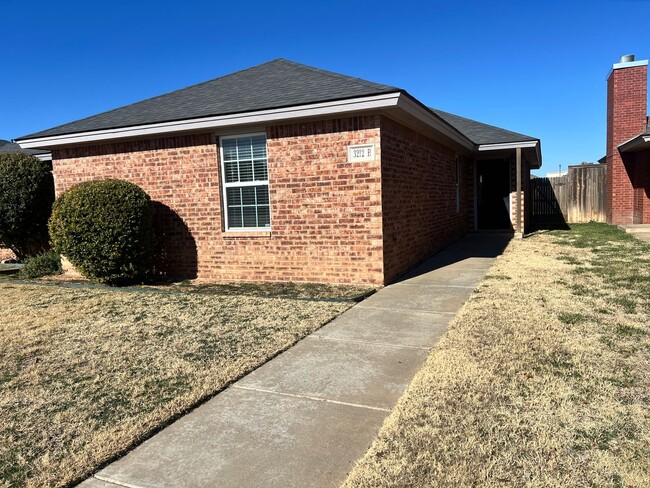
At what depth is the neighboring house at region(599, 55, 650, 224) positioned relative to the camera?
15.9 metres

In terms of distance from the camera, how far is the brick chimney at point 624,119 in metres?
16.0

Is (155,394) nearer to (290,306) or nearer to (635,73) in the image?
(290,306)

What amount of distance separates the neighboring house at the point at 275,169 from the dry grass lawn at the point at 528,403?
2447 millimetres

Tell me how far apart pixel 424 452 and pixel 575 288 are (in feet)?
17.1

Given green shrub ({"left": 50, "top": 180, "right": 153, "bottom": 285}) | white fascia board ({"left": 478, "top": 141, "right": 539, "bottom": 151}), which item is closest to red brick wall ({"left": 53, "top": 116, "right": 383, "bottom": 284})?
green shrub ({"left": 50, "top": 180, "right": 153, "bottom": 285})

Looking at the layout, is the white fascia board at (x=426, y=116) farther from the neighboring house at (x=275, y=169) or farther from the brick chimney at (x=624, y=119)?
the brick chimney at (x=624, y=119)

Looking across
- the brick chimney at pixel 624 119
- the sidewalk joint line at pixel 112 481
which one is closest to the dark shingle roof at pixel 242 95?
the sidewalk joint line at pixel 112 481

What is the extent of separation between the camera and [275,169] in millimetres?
8008

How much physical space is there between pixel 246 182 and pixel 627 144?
13108 mm

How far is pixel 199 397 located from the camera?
3.66 metres

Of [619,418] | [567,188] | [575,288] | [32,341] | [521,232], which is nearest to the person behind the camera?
[619,418]

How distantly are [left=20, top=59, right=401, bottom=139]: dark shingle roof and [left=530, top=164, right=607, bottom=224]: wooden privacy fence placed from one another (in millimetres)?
14779

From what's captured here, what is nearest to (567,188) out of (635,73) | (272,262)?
(635,73)

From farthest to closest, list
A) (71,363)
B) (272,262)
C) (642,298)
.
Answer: (272,262), (642,298), (71,363)
